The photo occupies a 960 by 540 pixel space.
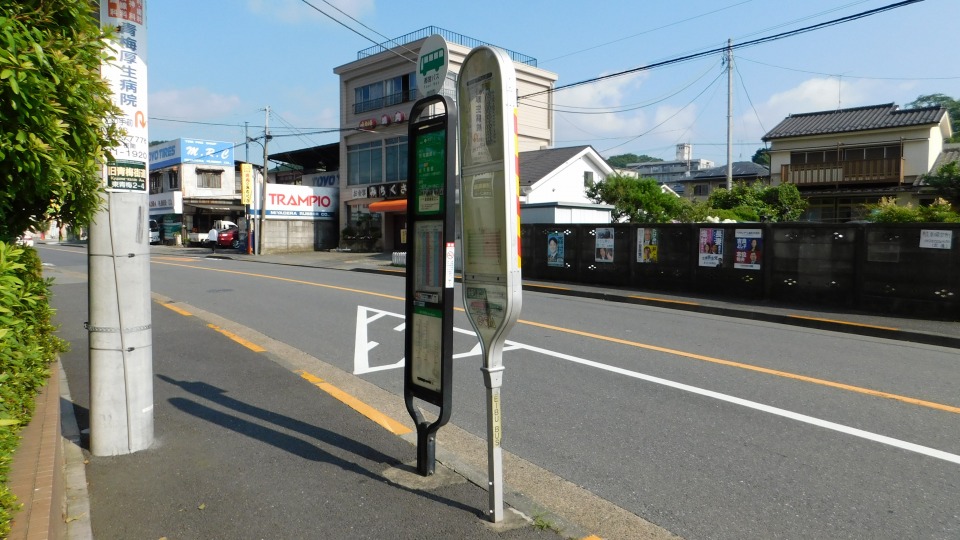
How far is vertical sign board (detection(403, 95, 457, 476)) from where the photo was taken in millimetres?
3914

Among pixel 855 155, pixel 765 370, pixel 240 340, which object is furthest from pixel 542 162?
pixel 765 370

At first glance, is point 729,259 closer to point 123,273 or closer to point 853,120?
point 123,273

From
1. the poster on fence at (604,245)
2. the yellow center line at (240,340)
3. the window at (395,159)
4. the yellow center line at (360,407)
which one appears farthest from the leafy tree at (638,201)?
the yellow center line at (360,407)

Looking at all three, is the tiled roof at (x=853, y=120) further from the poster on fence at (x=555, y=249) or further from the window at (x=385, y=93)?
the poster on fence at (x=555, y=249)

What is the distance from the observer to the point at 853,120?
106ft

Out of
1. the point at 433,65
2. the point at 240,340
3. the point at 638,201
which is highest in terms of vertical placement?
the point at 433,65

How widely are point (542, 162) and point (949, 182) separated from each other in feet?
54.8

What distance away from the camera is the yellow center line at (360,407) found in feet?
17.5

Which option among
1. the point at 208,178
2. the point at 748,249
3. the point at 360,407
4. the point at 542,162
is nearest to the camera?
the point at 360,407

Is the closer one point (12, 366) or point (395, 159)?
point (12, 366)

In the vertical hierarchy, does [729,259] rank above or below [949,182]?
below

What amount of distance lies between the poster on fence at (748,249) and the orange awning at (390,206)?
20.3 meters

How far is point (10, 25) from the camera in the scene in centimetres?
218

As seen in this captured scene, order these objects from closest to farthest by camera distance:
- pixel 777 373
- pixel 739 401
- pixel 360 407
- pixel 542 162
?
pixel 360 407 < pixel 739 401 < pixel 777 373 < pixel 542 162
